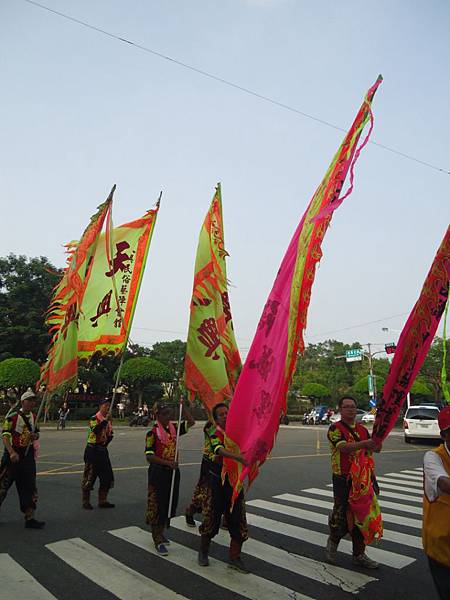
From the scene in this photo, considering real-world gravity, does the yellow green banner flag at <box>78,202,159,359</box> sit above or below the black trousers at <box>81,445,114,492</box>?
above

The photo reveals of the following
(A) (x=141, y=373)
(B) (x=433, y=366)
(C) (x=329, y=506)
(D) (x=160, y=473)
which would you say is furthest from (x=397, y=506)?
(B) (x=433, y=366)

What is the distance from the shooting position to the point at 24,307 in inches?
1446

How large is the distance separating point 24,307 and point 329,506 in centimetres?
3445

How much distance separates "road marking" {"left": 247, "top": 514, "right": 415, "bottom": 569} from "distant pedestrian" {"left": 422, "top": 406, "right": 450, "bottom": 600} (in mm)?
2186

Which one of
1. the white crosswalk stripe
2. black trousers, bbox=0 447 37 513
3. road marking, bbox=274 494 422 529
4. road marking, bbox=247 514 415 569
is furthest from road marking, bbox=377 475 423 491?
black trousers, bbox=0 447 37 513

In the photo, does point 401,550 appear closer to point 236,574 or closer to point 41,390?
point 236,574

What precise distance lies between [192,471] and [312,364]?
209 feet

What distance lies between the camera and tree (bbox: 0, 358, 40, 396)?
2683 cm

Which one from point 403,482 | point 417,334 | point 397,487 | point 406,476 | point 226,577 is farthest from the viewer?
point 406,476

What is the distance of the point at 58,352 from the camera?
580cm

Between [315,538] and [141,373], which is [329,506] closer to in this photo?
[315,538]

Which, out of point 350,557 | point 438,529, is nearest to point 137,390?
point 350,557

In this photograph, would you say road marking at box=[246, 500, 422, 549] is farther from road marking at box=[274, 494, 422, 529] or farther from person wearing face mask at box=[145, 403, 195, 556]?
person wearing face mask at box=[145, 403, 195, 556]

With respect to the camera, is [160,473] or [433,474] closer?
[433,474]
